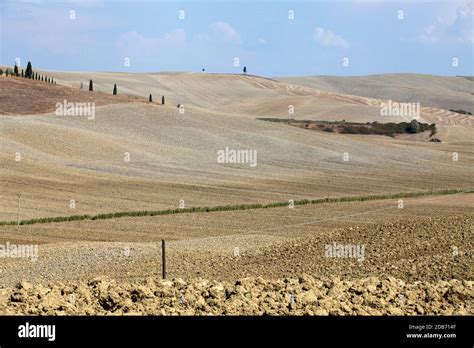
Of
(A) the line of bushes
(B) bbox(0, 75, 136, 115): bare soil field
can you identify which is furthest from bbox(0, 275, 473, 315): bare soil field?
(B) bbox(0, 75, 136, 115): bare soil field

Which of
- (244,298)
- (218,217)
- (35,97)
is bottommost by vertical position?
(218,217)

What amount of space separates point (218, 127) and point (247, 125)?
5563mm

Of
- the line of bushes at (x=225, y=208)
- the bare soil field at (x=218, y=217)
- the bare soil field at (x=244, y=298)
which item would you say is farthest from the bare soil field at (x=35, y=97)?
the bare soil field at (x=244, y=298)

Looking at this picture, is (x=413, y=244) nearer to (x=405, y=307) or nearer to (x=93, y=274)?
(x=93, y=274)

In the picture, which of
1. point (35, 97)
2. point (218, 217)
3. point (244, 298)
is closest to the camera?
point (244, 298)

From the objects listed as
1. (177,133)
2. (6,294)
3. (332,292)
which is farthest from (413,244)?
(177,133)

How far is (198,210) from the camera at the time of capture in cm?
4272

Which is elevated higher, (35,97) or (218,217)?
(35,97)

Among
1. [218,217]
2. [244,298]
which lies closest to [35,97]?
[218,217]

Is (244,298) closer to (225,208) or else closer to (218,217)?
(218,217)

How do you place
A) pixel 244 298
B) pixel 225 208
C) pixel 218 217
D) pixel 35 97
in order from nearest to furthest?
pixel 244 298 < pixel 218 217 < pixel 225 208 < pixel 35 97

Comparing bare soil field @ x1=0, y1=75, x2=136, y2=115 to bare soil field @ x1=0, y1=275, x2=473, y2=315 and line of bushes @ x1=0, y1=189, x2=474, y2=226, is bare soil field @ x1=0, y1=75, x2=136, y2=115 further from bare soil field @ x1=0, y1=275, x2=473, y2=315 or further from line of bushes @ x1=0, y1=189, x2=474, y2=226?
bare soil field @ x1=0, y1=275, x2=473, y2=315

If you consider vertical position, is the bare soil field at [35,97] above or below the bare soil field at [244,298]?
above

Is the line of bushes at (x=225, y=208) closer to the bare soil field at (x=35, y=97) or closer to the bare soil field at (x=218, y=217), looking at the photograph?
the bare soil field at (x=218, y=217)
